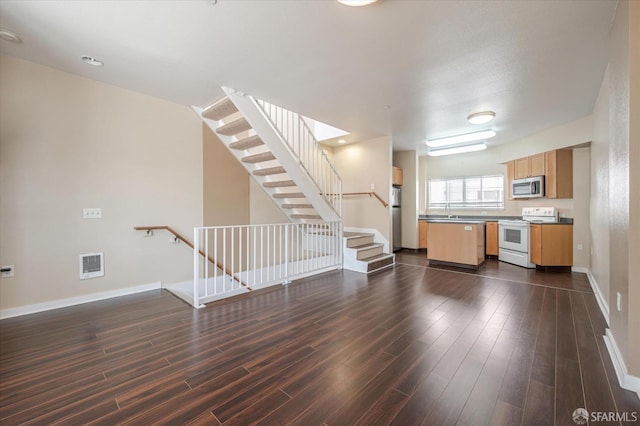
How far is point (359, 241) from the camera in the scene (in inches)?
226

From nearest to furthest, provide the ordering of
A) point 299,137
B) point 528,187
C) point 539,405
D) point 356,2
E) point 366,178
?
point 539,405, point 356,2, point 299,137, point 528,187, point 366,178

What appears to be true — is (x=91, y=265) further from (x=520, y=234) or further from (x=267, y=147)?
(x=520, y=234)

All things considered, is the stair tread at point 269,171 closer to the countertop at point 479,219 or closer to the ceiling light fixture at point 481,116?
the ceiling light fixture at point 481,116

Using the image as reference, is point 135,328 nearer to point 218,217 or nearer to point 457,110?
point 218,217

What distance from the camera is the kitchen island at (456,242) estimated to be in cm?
505

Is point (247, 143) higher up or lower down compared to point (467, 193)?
higher up

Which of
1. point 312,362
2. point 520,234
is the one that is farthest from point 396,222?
point 312,362

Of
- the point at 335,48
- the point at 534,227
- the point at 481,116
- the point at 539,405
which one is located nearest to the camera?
the point at 539,405

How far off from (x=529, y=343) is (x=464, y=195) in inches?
227

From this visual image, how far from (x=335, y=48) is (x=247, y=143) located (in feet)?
7.03

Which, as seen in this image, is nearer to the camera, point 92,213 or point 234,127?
point 92,213

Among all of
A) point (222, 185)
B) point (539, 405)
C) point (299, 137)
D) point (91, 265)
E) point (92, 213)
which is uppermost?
point (299, 137)

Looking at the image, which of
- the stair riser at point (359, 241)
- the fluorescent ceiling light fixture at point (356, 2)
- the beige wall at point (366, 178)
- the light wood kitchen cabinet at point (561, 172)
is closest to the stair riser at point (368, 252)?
the stair riser at point (359, 241)

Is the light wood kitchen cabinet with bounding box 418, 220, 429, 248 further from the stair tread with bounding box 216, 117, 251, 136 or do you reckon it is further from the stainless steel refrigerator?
the stair tread with bounding box 216, 117, 251, 136
